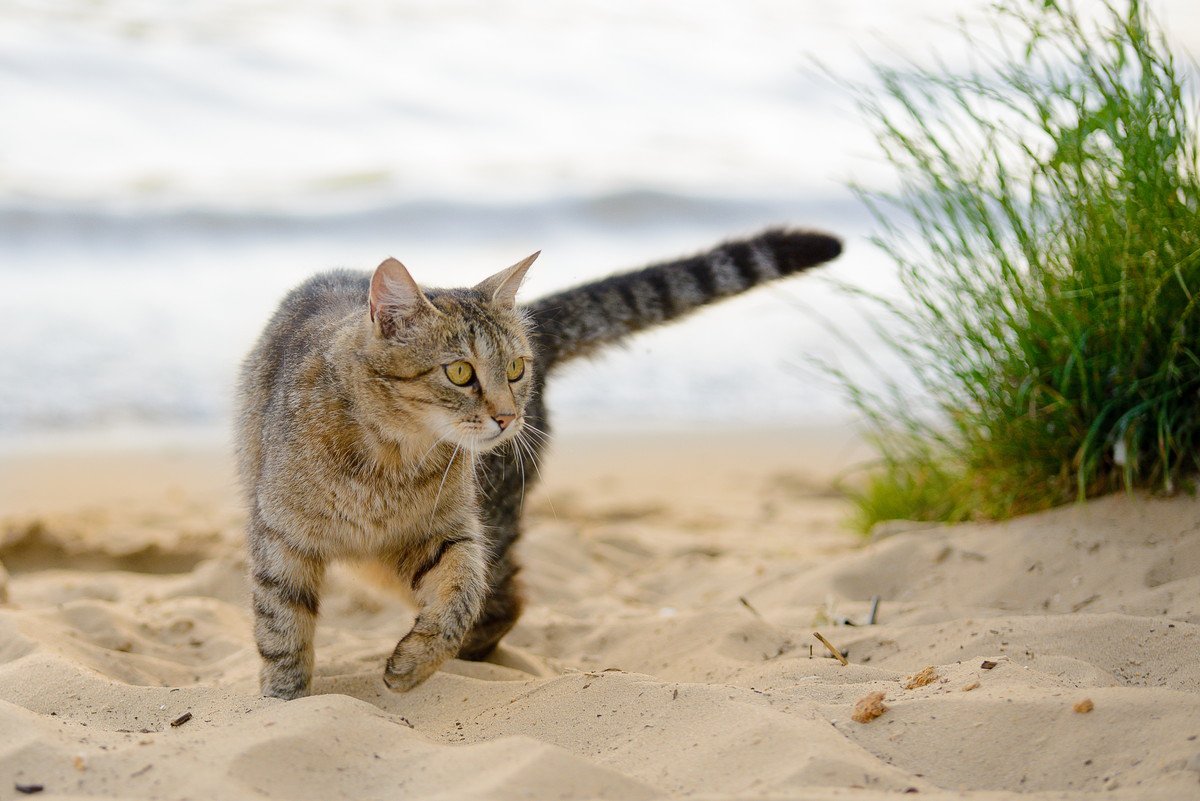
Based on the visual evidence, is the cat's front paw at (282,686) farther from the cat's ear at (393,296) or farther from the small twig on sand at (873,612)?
the small twig on sand at (873,612)

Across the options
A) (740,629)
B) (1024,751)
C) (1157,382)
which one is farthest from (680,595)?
(1024,751)

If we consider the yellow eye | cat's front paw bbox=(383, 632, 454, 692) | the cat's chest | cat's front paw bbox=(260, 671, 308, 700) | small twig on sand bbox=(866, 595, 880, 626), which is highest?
the yellow eye

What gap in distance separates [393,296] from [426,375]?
0.22 metres

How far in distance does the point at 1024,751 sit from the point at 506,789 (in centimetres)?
103

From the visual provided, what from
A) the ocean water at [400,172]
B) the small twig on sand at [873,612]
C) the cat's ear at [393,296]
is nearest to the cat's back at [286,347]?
the cat's ear at [393,296]

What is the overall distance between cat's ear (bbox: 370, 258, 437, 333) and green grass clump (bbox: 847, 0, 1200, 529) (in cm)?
178

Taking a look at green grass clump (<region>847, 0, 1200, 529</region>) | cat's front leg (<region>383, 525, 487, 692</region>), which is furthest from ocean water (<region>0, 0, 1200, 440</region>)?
cat's front leg (<region>383, 525, 487, 692</region>)

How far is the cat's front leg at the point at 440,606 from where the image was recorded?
288cm

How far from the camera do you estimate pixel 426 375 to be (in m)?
2.93

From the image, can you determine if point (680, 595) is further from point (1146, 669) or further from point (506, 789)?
point (506, 789)

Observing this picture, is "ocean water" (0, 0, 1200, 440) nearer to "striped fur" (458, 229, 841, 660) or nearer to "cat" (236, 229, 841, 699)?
"striped fur" (458, 229, 841, 660)

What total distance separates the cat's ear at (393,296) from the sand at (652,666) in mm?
953

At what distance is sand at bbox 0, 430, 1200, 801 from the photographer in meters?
2.17

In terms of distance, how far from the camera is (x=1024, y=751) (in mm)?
2234
